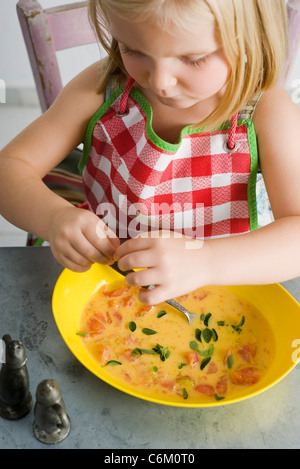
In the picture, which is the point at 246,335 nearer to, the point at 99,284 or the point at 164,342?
the point at 164,342

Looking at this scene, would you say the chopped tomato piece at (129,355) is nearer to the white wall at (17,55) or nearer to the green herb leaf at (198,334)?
the green herb leaf at (198,334)

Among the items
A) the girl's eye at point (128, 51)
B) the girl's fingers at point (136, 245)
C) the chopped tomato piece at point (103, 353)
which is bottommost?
the chopped tomato piece at point (103, 353)

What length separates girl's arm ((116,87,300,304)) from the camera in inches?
30.0

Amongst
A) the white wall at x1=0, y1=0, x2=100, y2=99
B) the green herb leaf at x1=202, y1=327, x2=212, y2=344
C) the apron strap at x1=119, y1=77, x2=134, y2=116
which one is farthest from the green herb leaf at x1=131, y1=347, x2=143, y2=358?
the white wall at x1=0, y1=0, x2=100, y2=99

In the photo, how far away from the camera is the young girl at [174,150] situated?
746mm

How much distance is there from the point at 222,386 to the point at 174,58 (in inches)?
18.7

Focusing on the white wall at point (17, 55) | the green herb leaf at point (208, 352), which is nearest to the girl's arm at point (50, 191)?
the green herb leaf at point (208, 352)

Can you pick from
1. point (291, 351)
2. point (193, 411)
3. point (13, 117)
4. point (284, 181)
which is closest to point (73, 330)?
point (193, 411)

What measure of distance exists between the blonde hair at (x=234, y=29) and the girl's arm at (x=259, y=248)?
0.25 ft

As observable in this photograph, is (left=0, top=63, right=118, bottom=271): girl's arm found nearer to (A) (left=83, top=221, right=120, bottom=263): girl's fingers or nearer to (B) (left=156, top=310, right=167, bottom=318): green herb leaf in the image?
(A) (left=83, top=221, right=120, bottom=263): girl's fingers

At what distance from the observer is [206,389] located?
2.37 feet

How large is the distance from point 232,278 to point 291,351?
0.14 meters

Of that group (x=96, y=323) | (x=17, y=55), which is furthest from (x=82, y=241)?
(x=17, y=55)

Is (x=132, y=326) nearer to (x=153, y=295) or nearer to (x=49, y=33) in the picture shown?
(x=153, y=295)
